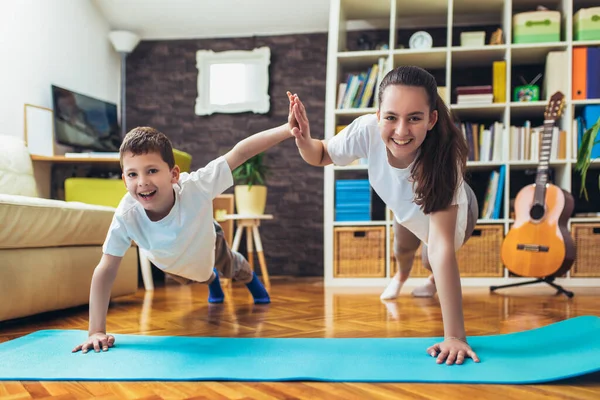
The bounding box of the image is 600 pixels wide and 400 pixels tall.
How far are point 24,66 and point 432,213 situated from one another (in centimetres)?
265

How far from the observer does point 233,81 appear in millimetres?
3912

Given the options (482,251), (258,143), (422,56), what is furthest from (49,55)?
(482,251)

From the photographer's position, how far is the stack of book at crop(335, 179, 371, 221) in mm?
3211

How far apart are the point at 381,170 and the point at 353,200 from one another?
1.77m

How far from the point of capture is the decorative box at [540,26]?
310 centimetres

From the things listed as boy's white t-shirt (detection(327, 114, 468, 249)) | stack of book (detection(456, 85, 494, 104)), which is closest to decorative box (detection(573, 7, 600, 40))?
stack of book (detection(456, 85, 494, 104))

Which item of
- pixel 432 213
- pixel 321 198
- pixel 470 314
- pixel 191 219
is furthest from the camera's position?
pixel 321 198

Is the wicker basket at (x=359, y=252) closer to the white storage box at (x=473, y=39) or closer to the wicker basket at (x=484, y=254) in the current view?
the wicker basket at (x=484, y=254)

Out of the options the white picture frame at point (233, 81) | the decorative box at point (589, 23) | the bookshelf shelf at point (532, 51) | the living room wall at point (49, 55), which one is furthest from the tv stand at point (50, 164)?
the decorative box at point (589, 23)

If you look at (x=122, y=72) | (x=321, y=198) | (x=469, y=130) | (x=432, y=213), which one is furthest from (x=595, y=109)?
(x=122, y=72)

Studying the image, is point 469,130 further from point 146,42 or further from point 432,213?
point 146,42

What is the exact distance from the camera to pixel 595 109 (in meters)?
3.02

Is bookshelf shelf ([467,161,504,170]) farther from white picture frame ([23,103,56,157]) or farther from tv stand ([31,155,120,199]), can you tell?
white picture frame ([23,103,56,157])

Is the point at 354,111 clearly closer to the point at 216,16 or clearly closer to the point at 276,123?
the point at 276,123
